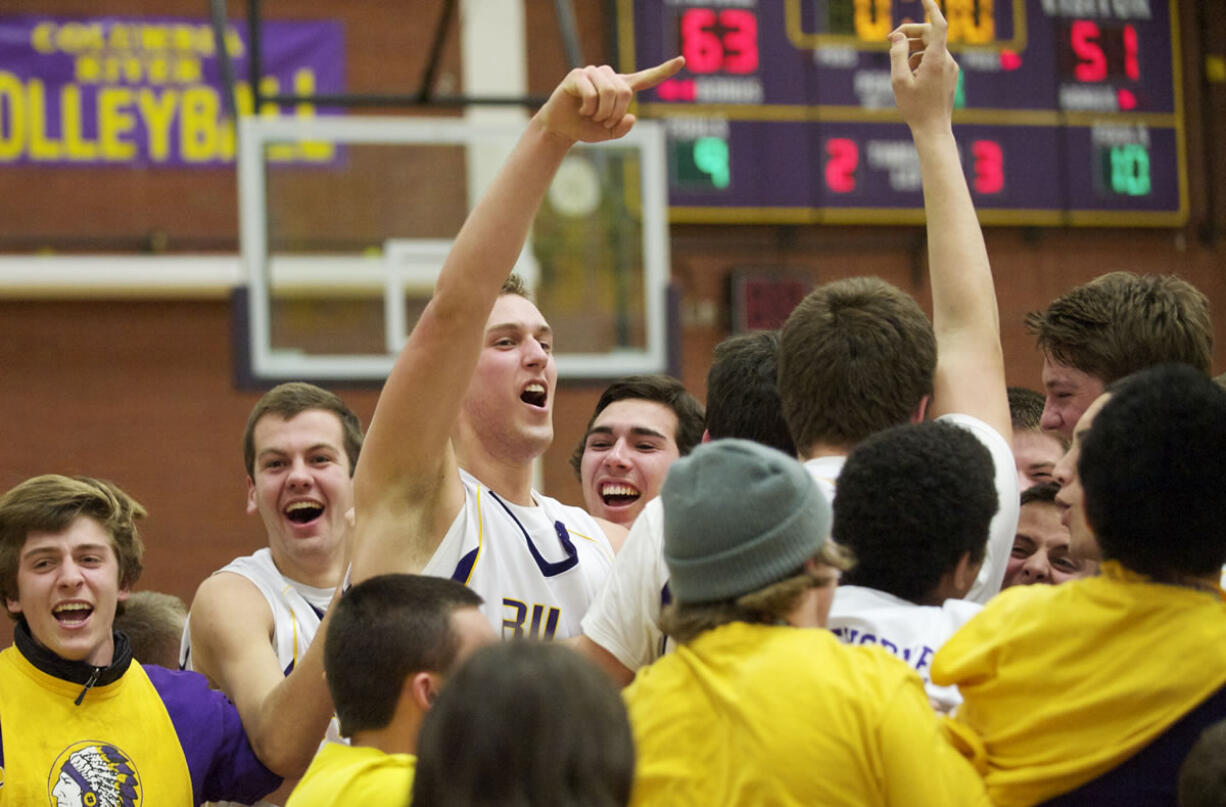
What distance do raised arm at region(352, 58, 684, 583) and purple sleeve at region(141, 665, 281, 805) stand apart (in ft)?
3.11

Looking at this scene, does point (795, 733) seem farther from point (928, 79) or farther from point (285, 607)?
point (285, 607)

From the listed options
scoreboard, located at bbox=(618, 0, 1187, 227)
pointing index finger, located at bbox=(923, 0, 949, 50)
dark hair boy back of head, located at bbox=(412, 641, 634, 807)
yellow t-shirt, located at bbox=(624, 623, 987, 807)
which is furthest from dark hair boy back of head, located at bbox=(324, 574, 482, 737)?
scoreboard, located at bbox=(618, 0, 1187, 227)

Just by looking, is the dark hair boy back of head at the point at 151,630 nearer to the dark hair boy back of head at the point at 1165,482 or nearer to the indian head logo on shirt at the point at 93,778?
the indian head logo on shirt at the point at 93,778

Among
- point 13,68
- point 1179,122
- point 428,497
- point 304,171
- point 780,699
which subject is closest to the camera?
point 780,699

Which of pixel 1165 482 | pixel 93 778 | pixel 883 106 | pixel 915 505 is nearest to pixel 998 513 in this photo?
pixel 915 505

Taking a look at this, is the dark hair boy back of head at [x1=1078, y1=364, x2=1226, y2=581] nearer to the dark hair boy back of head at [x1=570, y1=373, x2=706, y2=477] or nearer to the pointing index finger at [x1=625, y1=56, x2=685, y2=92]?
the pointing index finger at [x1=625, y1=56, x2=685, y2=92]

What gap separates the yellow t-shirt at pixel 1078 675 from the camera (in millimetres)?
1752

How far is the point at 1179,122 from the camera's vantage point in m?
9.22

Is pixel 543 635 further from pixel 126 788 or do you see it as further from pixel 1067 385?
pixel 1067 385

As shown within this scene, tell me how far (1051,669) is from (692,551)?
1.58ft

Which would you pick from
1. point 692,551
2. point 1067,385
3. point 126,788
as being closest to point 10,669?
point 126,788

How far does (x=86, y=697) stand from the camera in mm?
3059

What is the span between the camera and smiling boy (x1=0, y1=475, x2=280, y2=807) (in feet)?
9.68

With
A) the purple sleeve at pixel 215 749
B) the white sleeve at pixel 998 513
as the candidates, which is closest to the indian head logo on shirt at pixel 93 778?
the purple sleeve at pixel 215 749
